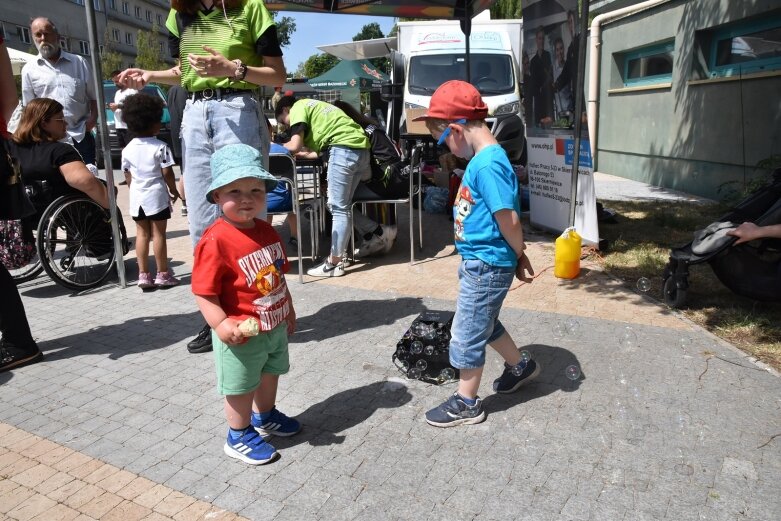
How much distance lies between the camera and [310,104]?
576cm

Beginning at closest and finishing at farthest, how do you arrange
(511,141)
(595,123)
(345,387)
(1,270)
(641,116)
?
(345,387)
(1,270)
(511,141)
(641,116)
(595,123)

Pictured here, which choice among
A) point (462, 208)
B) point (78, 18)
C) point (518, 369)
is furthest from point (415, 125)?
point (78, 18)

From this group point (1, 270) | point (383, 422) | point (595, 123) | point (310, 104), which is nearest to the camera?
point (383, 422)

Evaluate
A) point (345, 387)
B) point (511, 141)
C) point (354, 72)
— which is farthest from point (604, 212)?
point (354, 72)

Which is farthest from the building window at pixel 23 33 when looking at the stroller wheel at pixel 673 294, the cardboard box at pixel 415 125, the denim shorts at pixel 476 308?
the denim shorts at pixel 476 308

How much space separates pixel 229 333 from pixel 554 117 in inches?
208

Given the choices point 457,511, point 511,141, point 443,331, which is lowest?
point 457,511

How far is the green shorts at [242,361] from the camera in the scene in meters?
2.57

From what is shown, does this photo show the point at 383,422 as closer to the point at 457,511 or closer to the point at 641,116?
the point at 457,511

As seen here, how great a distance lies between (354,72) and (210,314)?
1023 inches

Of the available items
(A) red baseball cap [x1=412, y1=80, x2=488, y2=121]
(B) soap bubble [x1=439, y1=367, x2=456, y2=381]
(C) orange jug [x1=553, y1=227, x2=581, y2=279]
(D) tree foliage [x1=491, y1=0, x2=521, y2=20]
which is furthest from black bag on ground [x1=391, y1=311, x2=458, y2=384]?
(D) tree foliage [x1=491, y1=0, x2=521, y2=20]

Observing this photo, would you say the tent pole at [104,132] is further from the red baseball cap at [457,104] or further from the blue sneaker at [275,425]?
the red baseball cap at [457,104]

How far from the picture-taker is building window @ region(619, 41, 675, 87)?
1120 cm

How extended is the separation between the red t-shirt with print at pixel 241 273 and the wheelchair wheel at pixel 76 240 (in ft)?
10.5
